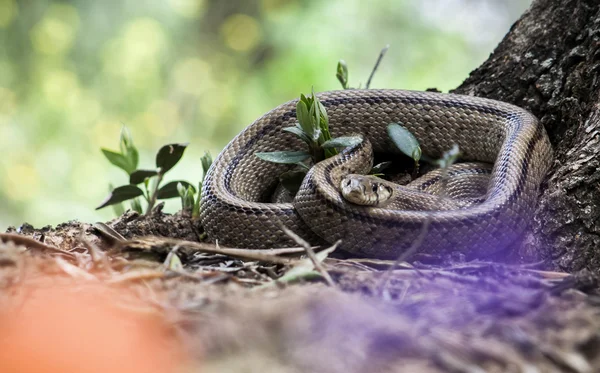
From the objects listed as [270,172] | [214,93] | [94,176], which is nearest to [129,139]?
[270,172]

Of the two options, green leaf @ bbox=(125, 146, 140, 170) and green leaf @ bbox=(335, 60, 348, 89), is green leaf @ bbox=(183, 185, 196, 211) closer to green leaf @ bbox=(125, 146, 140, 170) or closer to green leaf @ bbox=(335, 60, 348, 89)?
green leaf @ bbox=(125, 146, 140, 170)

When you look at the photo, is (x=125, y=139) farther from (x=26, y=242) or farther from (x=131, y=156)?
(x=26, y=242)

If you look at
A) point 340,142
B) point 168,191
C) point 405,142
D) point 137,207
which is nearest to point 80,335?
point 340,142

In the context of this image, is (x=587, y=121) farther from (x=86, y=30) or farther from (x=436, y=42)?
(x=86, y=30)

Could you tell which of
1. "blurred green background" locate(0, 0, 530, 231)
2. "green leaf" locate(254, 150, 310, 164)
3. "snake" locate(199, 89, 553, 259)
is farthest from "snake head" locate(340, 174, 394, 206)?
"blurred green background" locate(0, 0, 530, 231)

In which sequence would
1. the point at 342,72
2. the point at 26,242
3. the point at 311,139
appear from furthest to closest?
the point at 342,72 < the point at 311,139 < the point at 26,242

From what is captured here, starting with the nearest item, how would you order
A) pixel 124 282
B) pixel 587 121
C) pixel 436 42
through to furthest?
pixel 124 282 → pixel 587 121 → pixel 436 42
